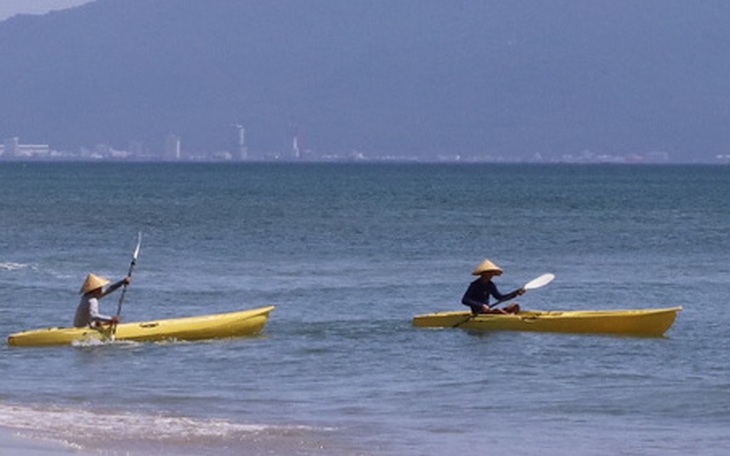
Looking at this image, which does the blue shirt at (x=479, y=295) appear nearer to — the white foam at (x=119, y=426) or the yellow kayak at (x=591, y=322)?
the yellow kayak at (x=591, y=322)

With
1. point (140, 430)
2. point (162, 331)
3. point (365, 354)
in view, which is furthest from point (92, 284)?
point (140, 430)

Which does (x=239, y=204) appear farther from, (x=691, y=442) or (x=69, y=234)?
(x=691, y=442)

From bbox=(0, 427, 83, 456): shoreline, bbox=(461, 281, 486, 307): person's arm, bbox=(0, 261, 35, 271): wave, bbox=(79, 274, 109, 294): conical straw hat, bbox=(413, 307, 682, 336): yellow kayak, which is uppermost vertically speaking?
bbox=(79, 274, 109, 294): conical straw hat

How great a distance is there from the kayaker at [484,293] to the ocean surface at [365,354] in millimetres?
527

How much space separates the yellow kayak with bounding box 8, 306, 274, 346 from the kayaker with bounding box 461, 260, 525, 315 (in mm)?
3387

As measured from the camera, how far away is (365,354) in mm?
27609

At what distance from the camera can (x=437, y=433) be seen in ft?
65.9

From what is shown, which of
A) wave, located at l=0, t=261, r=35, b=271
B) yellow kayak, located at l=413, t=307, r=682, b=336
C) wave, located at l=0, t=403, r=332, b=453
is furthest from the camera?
wave, located at l=0, t=261, r=35, b=271

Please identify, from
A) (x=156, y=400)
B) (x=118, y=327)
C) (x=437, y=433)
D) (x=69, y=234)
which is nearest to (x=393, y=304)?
(x=118, y=327)

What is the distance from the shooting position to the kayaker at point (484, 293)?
29.9 metres

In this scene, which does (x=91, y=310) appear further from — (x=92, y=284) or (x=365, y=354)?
(x=365, y=354)

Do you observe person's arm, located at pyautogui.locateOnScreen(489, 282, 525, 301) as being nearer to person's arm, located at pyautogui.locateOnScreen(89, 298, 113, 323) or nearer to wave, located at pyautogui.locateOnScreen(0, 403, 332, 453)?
person's arm, located at pyautogui.locateOnScreen(89, 298, 113, 323)

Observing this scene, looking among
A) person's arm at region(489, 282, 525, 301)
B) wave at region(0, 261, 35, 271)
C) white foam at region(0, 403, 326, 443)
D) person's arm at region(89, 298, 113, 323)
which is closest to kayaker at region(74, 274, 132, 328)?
person's arm at region(89, 298, 113, 323)

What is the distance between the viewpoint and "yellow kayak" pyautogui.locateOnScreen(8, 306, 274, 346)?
27359 mm
